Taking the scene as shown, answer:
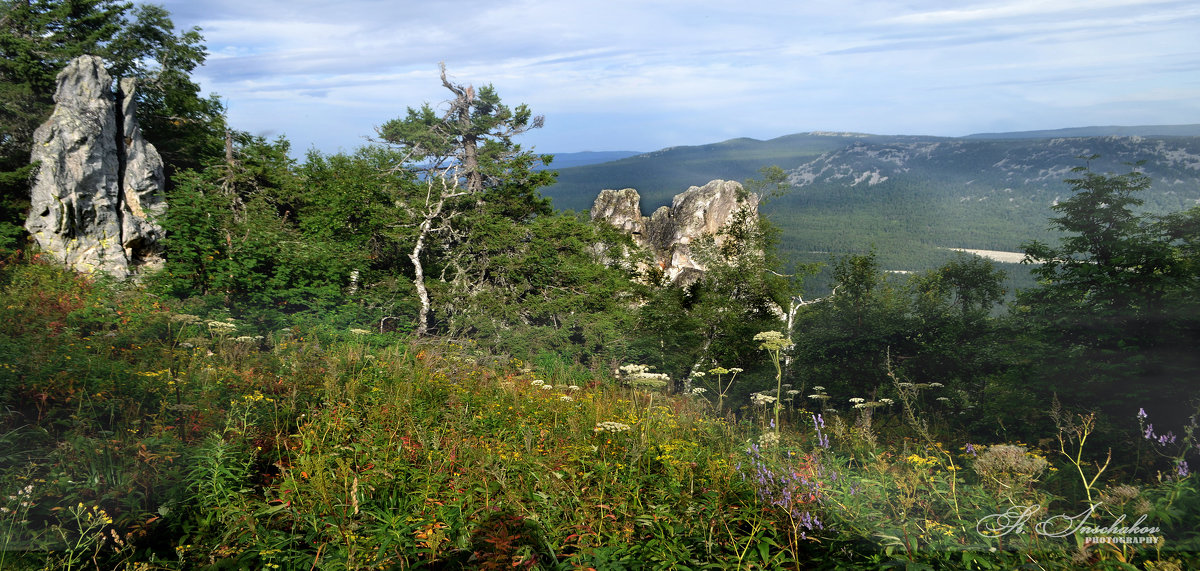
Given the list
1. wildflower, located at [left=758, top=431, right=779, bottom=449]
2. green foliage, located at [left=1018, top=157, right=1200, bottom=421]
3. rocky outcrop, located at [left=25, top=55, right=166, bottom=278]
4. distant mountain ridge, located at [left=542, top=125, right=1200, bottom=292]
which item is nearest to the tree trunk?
rocky outcrop, located at [left=25, top=55, right=166, bottom=278]

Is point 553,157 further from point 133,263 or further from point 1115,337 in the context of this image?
point 1115,337

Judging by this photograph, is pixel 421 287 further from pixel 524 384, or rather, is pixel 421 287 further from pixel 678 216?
pixel 678 216

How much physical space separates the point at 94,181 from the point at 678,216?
16.0 meters

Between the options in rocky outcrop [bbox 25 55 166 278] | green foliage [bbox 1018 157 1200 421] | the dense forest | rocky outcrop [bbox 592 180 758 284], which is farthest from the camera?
rocky outcrop [bbox 592 180 758 284]

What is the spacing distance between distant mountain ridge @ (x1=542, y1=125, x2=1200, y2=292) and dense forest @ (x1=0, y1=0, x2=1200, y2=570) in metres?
2.40

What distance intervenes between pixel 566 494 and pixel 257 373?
4020 millimetres

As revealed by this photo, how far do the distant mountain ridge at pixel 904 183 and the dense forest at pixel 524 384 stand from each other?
2.40 meters

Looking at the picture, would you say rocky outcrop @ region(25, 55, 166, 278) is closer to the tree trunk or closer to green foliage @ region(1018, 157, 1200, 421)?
the tree trunk

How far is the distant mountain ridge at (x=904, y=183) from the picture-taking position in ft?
56.0

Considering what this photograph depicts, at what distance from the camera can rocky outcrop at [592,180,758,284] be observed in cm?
1837

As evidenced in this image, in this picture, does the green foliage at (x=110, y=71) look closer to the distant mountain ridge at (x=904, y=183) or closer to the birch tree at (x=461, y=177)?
the birch tree at (x=461, y=177)

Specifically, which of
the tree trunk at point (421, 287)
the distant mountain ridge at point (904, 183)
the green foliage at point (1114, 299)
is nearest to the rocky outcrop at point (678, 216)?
the distant mountain ridge at point (904, 183)

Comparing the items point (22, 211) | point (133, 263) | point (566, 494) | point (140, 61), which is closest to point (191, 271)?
point (133, 263)

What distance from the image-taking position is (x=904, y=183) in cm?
5450
